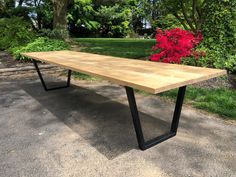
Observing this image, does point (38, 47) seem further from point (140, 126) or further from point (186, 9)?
point (140, 126)

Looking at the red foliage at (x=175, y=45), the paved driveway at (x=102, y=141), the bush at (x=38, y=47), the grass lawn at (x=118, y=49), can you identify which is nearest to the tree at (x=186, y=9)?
the grass lawn at (x=118, y=49)

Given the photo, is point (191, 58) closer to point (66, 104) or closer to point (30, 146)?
point (66, 104)

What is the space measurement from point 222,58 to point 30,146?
4.42 meters

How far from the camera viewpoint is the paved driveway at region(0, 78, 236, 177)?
1.99 m

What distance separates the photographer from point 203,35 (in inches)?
227

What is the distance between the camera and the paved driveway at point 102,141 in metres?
1.99

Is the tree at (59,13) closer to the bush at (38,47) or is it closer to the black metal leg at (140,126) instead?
the bush at (38,47)

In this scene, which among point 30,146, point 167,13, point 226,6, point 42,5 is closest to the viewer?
point 30,146

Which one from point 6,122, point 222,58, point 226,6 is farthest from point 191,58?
point 6,122

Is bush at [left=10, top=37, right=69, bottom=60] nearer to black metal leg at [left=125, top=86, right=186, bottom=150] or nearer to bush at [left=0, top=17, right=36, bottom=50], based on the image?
bush at [left=0, top=17, right=36, bottom=50]

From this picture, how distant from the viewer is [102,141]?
2457mm

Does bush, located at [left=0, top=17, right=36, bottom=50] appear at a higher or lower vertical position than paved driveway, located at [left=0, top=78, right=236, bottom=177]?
higher

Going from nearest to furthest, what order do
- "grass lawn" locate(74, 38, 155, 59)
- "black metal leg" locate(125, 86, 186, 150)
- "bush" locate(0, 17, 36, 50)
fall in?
"black metal leg" locate(125, 86, 186, 150), "bush" locate(0, 17, 36, 50), "grass lawn" locate(74, 38, 155, 59)

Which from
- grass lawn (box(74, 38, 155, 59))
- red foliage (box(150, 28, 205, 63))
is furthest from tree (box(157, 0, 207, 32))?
red foliage (box(150, 28, 205, 63))
